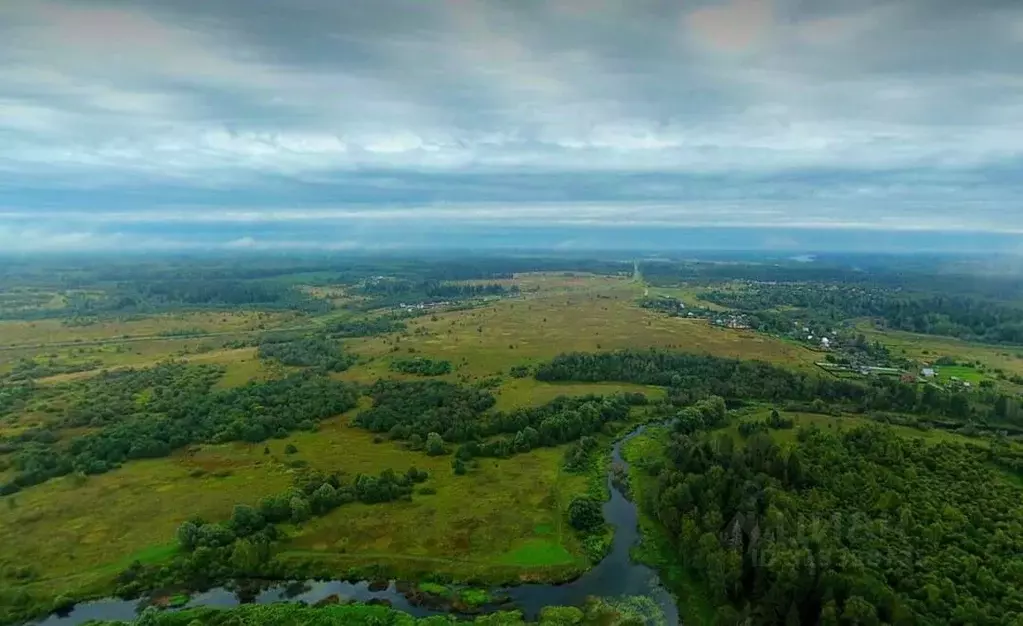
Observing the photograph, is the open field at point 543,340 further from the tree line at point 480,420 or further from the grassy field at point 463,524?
the grassy field at point 463,524

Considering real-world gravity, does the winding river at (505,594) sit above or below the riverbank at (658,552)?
below

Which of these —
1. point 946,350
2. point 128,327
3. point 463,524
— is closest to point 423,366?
point 463,524

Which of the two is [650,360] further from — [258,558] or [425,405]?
[258,558]

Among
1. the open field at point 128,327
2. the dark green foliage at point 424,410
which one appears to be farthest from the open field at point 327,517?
the open field at point 128,327

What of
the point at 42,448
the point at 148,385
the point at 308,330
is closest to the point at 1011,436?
the point at 42,448

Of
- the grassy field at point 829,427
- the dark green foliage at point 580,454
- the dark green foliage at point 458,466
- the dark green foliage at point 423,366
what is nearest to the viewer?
the dark green foliage at point 458,466

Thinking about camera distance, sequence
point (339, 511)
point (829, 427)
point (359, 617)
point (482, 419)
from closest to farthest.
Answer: point (359, 617) < point (339, 511) < point (829, 427) < point (482, 419)

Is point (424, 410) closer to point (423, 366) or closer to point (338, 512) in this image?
point (423, 366)
